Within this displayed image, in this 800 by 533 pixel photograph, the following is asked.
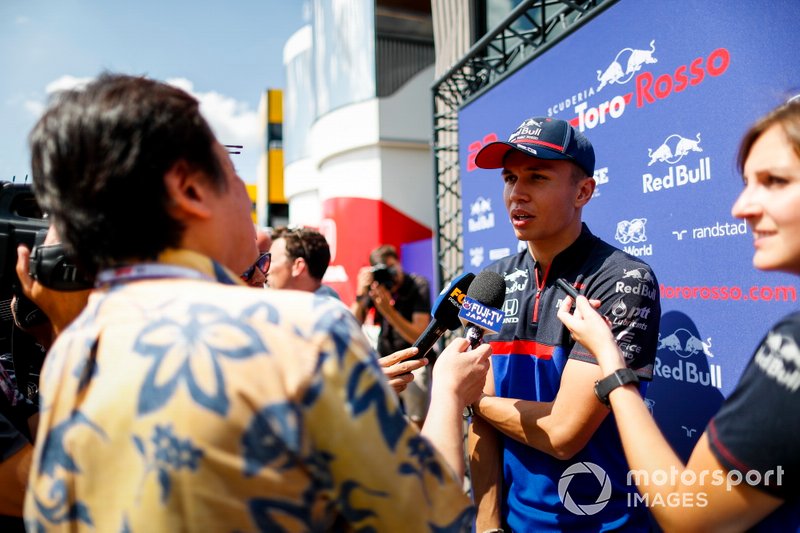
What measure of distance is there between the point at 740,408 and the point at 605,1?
7.50 ft

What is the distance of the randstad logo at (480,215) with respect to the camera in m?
3.76

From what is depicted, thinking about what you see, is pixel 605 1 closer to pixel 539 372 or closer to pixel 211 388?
pixel 539 372

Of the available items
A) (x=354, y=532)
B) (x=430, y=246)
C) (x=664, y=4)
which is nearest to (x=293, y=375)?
(x=354, y=532)

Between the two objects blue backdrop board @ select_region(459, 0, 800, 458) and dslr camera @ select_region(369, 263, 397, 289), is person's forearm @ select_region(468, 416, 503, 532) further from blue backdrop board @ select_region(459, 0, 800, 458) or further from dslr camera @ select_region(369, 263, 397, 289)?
dslr camera @ select_region(369, 263, 397, 289)

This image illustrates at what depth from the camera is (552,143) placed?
1.75 m

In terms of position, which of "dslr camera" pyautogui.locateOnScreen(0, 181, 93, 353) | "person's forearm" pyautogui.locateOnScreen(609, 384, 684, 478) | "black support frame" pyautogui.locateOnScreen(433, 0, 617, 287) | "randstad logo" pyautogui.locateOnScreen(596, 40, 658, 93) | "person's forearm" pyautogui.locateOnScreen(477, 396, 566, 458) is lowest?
"person's forearm" pyautogui.locateOnScreen(477, 396, 566, 458)

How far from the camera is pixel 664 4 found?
7.24ft

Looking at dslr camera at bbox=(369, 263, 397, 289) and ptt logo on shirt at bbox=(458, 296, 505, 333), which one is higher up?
dslr camera at bbox=(369, 263, 397, 289)

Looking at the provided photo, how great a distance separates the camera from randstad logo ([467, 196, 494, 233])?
3.76 meters

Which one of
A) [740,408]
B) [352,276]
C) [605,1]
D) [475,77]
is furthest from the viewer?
[352,276]

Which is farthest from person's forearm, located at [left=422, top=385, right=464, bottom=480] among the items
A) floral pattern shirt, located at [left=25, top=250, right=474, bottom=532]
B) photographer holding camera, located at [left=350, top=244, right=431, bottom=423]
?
photographer holding camera, located at [left=350, top=244, right=431, bottom=423]

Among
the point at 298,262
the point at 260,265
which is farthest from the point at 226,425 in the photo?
the point at 298,262

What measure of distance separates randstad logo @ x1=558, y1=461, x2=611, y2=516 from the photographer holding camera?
280 centimetres

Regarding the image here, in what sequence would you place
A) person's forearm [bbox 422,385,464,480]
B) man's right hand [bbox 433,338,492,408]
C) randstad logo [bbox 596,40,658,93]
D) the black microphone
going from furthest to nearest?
randstad logo [bbox 596,40,658,93] → the black microphone → man's right hand [bbox 433,338,492,408] → person's forearm [bbox 422,385,464,480]
